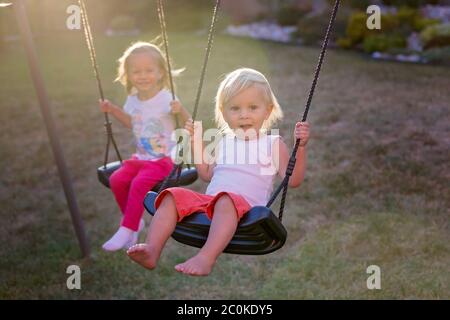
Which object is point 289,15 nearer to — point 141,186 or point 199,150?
point 141,186

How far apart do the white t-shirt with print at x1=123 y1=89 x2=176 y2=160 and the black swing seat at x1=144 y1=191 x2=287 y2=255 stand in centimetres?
95

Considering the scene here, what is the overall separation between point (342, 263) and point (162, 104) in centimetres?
208

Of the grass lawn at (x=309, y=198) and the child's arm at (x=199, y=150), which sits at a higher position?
the child's arm at (x=199, y=150)

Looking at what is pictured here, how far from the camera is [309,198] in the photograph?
6.07 meters

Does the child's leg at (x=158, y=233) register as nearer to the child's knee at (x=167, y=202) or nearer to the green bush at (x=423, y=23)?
the child's knee at (x=167, y=202)

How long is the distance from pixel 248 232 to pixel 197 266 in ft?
0.80

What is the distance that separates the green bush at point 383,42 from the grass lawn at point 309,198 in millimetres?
636

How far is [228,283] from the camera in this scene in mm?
4895

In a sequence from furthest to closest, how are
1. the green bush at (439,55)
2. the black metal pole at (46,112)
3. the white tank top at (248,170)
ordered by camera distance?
the green bush at (439,55) < the black metal pole at (46,112) < the white tank top at (248,170)

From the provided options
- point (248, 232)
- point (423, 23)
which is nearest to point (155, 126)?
point (248, 232)

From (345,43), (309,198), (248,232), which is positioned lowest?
(309,198)

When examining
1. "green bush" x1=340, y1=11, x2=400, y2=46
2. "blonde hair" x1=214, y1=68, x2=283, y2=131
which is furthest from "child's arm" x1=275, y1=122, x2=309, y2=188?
"green bush" x1=340, y1=11, x2=400, y2=46

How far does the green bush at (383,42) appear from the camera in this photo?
10.8 m

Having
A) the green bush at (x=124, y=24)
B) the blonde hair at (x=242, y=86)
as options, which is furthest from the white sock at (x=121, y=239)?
the green bush at (x=124, y=24)
